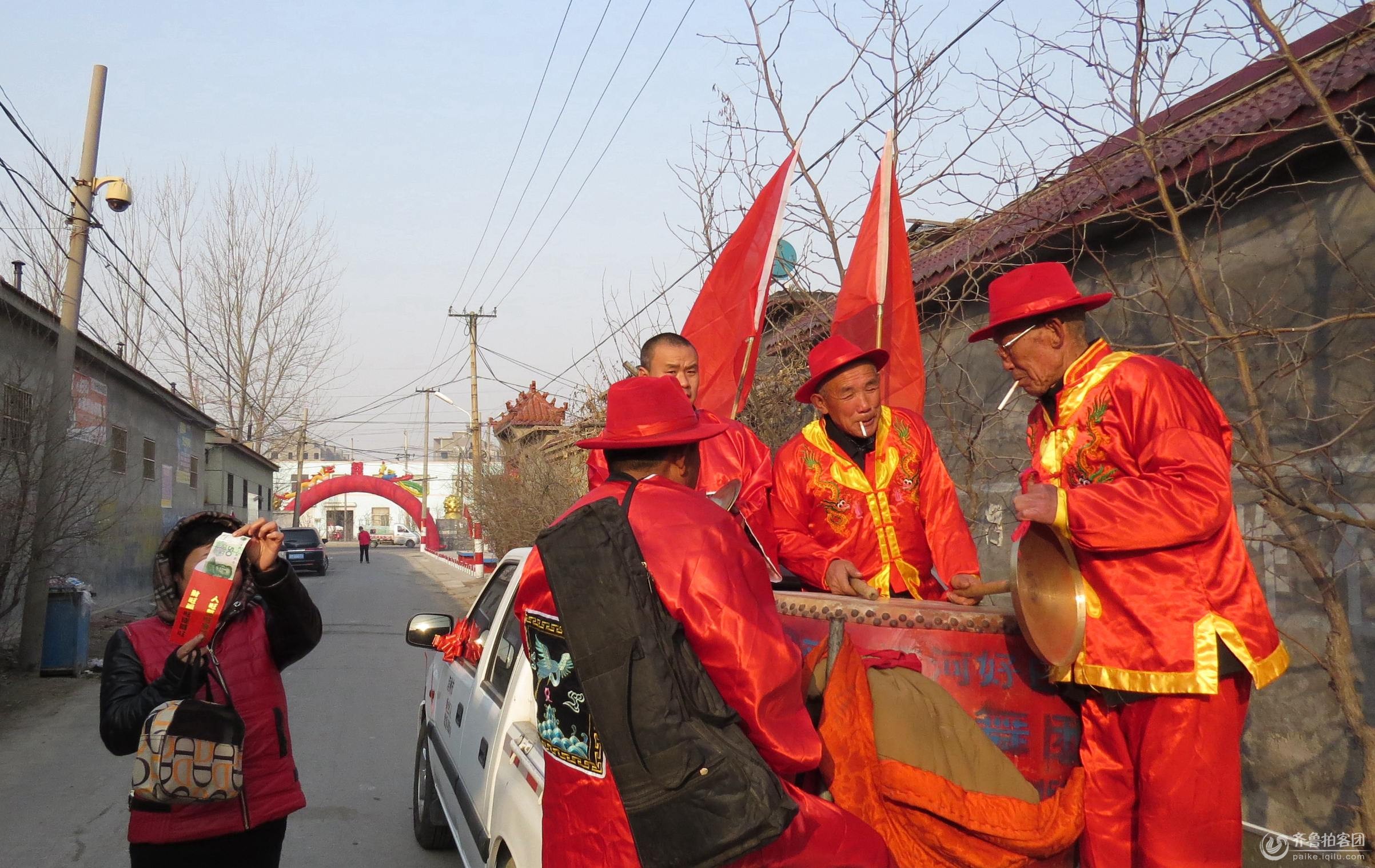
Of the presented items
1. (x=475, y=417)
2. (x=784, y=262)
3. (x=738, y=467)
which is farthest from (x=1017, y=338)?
(x=475, y=417)

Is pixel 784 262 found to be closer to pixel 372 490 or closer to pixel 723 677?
pixel 723 677

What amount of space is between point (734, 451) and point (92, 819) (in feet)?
16.0

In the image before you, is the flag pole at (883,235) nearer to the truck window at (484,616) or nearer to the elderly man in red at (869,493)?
the elderly man in red at (869,493)

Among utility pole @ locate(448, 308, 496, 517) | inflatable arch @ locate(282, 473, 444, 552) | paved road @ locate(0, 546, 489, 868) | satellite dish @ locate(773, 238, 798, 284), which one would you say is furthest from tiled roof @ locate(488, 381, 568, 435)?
inflatable arch @ locate(282, 473, 444, 552)

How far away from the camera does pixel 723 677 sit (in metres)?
2.07

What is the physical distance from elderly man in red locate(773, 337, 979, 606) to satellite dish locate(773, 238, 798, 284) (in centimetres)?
357

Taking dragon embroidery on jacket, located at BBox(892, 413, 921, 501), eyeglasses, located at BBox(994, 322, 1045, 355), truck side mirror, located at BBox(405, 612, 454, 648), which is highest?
eyeglasses, located at BBox(994, 322, 1045, 355)

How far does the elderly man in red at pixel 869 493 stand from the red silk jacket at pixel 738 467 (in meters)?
0.22

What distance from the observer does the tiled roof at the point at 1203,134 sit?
4242 mm

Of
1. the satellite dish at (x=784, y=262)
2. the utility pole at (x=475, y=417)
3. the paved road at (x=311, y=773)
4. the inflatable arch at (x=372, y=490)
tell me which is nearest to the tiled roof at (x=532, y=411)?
the utility pole at (x=475, y=417)

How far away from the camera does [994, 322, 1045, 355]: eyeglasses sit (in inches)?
115

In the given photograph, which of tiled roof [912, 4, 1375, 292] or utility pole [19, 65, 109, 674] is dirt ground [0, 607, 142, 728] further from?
tiled roof [912, 4, 1375, 292]

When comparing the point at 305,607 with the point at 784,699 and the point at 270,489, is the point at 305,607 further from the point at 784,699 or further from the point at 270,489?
the point at 270,489

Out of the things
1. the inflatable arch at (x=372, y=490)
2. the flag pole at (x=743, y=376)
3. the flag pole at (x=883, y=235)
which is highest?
the inflatable arch at (x=372, y=490)
